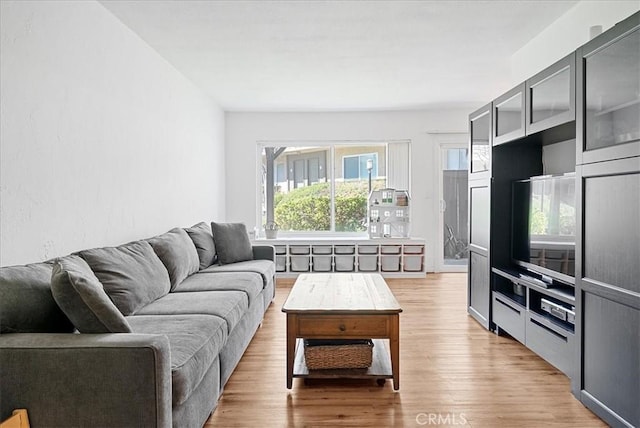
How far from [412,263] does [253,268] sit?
3.03 meters

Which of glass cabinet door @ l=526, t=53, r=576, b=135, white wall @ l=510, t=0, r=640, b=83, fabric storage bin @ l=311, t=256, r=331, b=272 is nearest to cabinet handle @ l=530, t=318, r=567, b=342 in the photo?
glass cabinet door @ l=526, t=53, r=576, b=135

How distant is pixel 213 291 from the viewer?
328cm

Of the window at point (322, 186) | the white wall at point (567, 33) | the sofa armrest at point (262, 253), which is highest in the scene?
the white wall at point (567, 33)

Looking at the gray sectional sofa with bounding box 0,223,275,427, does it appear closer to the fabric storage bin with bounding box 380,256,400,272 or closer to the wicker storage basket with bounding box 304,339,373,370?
the wicker storage basket with bounding box 304,339,373,370

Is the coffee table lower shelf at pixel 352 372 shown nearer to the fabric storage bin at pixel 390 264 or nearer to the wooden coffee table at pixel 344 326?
the wooden coffee table at pixel 344 326

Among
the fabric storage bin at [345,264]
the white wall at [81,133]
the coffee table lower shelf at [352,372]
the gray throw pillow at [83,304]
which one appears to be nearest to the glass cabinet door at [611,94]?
the coffee table lower shelf at [352,372]

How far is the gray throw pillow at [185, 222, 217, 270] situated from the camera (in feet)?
14.5

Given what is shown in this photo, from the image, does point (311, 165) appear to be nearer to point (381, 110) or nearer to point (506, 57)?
point (381, 110)

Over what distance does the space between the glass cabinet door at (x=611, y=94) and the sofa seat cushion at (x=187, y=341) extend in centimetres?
218

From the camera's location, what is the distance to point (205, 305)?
2.81 metres

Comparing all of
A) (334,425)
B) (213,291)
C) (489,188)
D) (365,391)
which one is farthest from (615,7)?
(213,291)

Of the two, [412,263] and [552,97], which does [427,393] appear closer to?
[552,97]

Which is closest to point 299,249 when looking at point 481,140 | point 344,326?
point 481,140

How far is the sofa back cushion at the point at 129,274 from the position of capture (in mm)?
2602
